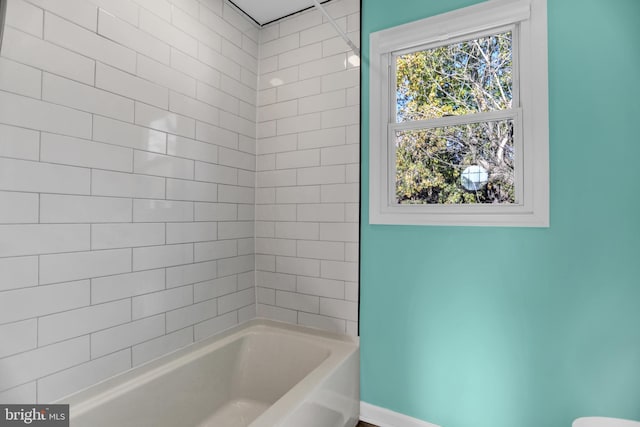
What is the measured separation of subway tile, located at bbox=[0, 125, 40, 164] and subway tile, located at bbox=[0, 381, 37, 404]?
0.85m

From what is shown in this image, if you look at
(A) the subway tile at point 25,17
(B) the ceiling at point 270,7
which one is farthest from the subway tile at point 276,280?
(B) the ceiling at point 270,7

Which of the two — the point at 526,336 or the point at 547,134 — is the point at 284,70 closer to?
the point at 547,134

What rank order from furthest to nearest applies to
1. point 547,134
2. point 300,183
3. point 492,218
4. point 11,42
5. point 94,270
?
point 300,183, point 492,218, point 547,134, point 94,270, point 11,42

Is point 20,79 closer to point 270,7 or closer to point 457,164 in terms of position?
point 270,7

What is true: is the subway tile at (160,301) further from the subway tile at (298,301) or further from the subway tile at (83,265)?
the subway tile at (298,301)

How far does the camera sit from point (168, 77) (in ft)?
5.60

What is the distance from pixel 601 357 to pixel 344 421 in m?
1.28

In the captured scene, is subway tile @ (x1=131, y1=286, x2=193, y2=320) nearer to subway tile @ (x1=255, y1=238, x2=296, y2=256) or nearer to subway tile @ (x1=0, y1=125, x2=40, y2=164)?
subway tile @ (x1=255, y1=238, x2=296, y2=256)

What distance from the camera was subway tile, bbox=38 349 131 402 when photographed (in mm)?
1250

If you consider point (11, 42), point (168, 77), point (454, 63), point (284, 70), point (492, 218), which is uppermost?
point (284, 70)

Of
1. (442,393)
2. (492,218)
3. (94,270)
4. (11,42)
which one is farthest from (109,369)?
(492,218)

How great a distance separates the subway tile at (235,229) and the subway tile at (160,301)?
40 cm

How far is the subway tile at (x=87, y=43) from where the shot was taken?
1259 mm

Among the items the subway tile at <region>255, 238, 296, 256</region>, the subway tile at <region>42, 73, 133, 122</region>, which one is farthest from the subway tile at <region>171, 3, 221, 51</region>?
the subway tile at <region>255, 238, 296, 256</region>
